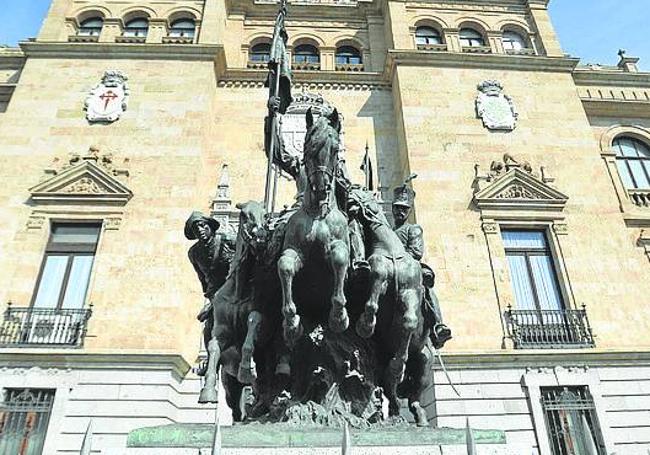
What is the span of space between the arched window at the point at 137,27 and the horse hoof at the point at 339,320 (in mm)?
18524

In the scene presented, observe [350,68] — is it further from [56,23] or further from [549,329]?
[549,329]

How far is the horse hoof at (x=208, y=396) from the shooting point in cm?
482

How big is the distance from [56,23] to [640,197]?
21.1 metres

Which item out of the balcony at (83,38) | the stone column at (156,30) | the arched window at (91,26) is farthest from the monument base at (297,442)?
the arched window at (91,26)

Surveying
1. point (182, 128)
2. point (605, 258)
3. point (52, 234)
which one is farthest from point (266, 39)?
point (605, 258)

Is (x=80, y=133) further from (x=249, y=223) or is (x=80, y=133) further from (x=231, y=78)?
(x=249, y=223)

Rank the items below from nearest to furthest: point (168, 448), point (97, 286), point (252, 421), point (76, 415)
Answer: point (168, 448), point (252, 421), point (76, 415), point (97, 286)

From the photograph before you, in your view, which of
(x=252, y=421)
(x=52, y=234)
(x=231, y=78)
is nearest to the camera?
(x=252, y=421)

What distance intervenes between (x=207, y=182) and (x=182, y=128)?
1836mm

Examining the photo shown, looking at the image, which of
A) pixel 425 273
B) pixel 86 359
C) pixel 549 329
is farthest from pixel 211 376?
pixel 549 329

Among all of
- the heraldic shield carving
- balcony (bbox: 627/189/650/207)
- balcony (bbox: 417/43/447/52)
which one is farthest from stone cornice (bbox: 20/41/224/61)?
balcony (bbox: 627/189/650/207)

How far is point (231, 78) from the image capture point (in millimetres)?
19094

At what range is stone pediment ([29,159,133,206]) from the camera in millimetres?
15172

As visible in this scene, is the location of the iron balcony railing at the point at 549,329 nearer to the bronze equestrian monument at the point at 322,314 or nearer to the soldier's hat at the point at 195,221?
the bronze equestrian monument at the point at 322,314
